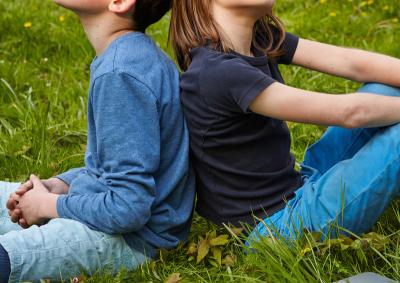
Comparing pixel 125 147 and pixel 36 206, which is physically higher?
pixel 125 147

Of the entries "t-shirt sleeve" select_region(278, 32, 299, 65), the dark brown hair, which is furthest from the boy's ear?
"t-shirt sleeve" select_region(278, 32, 299, 65)

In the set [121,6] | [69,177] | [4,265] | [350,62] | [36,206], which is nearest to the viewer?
[4,265]

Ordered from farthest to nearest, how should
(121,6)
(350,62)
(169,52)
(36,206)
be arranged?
(169,52), (350,62), (36,206), (121,6)

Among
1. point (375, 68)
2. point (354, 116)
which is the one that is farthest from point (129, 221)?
point (375, 68)

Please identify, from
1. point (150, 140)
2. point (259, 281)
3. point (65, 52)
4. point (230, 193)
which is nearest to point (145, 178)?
point (150, 140)

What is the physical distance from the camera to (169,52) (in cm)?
410

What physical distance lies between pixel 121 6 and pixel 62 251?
0.81 m

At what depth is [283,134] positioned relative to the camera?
8.73ft

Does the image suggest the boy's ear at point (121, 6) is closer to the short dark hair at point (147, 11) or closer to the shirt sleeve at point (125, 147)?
the short dark hair at point (147, 11)

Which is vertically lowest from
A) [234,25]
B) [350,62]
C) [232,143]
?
[232,143]

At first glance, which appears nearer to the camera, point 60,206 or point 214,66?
point 214,66

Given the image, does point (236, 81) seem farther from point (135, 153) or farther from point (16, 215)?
point (16, 215)

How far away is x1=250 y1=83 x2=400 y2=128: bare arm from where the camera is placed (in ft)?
7.77

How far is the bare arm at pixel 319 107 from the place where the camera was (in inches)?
93.3
